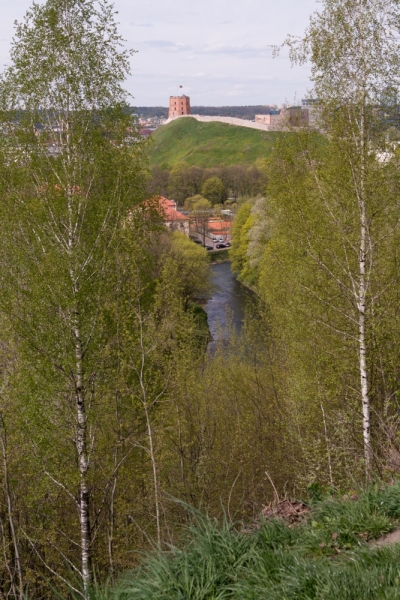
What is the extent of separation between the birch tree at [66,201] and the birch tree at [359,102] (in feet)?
11.8

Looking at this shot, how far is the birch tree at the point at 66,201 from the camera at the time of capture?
959 cm

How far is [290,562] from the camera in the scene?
5059 mm

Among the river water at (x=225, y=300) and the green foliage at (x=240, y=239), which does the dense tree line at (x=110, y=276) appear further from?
the green foliage at (x=240, y=239)

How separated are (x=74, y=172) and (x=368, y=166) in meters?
5.08

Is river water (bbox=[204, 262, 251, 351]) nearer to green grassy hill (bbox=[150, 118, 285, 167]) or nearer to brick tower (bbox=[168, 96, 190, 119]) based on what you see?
green grassy hill (bbox=[150, 118, 285, 167])

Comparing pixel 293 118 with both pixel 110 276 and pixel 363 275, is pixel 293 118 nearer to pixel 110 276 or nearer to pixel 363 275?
pixel 363 275

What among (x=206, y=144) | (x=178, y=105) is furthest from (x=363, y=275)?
(x=178, y=105)

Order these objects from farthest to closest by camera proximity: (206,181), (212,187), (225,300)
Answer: (206,181) → (212,187) → (225,300)


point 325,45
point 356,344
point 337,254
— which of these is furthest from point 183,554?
point 325,45

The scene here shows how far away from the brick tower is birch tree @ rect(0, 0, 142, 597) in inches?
6670

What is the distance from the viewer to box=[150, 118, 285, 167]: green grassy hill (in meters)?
127

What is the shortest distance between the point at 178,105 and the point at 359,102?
173454 millimetres

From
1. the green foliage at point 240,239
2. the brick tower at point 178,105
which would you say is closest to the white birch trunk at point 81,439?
the green foliage at point 240,239

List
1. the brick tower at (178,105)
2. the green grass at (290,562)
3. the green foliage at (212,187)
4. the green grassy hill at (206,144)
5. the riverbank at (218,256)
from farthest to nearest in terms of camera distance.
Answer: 1. the brick tower at (178,105)
2. the green grassy hill at (206,144)
3. the green foliage at (212,187)
4. the riverbank at (218,256)
5. the green grass at (290,562)
